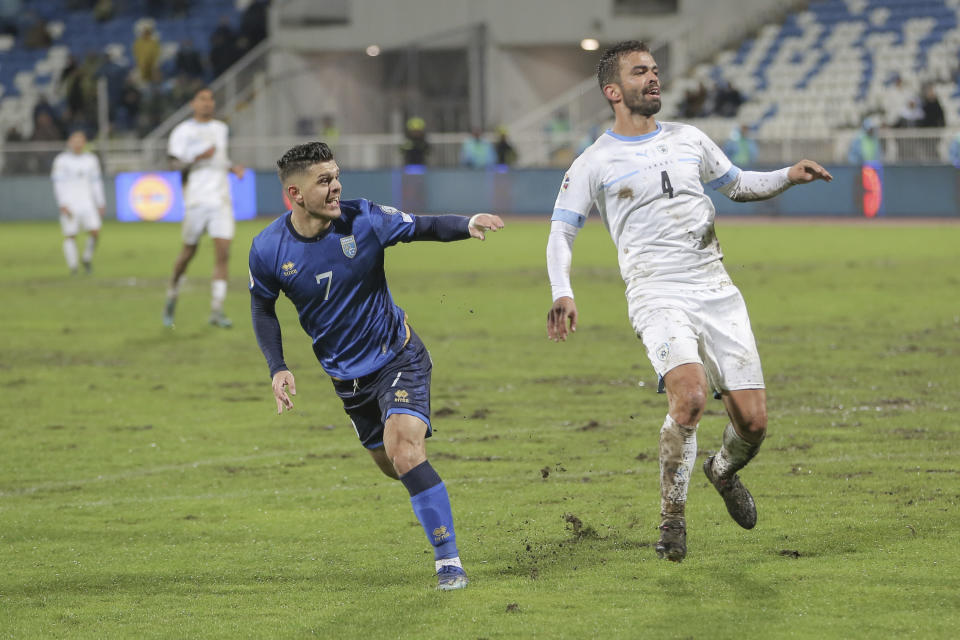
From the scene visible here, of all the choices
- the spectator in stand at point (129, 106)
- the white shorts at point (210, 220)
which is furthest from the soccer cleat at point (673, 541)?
the spectator in stand at point (129, 106)

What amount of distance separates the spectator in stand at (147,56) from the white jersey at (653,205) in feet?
119

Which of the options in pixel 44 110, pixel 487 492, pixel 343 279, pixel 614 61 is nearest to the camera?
pixel 343 279

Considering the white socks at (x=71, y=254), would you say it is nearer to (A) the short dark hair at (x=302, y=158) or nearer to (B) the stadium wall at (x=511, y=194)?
(B) the stadium wall at (x=511, y=194)

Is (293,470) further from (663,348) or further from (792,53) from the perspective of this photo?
(792,53)

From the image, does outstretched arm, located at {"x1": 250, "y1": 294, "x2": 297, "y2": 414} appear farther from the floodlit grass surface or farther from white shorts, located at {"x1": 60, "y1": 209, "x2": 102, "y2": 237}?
white shorts, located at {"x1": 60, "y1": 209, "x2": 102, "y2": 237}

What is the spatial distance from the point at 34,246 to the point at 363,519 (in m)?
22.1

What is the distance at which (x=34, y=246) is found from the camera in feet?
90.0

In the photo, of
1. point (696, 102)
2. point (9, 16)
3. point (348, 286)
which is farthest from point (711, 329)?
point (9, 16)

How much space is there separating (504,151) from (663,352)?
2772cm

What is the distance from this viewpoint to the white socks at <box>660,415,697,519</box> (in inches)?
233

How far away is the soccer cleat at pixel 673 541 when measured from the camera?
5.86 meters

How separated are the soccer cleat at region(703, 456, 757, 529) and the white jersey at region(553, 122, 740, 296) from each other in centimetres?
88

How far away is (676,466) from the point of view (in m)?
5.95

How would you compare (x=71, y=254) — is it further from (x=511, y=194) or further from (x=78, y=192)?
(x=511, y=194)
